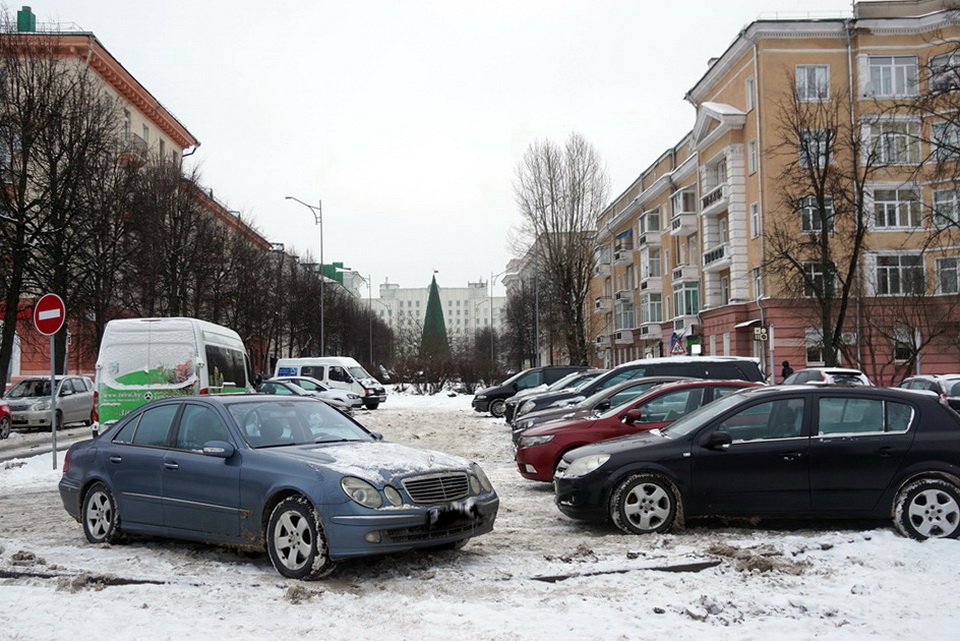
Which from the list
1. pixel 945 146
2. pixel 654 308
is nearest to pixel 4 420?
pixel 945 146

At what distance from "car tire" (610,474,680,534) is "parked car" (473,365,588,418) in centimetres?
2097

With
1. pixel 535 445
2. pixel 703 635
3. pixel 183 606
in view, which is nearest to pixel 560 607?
pixel 703 635

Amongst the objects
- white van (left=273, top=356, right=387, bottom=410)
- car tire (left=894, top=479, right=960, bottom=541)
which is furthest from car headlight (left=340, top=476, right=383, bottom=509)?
white van (left=273, top=356, right=387, bottom=410)

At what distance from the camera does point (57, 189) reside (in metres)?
28.8

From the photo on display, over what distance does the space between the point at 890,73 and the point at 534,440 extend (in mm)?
39406

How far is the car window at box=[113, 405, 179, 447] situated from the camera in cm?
867

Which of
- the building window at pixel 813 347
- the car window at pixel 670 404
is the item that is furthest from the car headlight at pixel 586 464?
the building window at pixel 813 347

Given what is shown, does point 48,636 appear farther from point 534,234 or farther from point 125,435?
point 534,234

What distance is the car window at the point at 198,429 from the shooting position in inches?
323

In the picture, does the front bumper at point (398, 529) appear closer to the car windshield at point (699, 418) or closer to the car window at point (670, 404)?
the car windshield at point (699, 418)

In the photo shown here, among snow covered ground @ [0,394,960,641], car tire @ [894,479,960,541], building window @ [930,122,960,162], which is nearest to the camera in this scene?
snow covered ground @ [0,394,960,641]

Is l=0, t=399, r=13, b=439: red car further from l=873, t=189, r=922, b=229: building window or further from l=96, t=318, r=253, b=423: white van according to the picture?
l=873, t=189, r=922, b=229: building window

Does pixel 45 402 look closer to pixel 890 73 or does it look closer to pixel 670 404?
pixel 670 404

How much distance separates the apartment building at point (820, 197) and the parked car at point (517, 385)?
26.7ft
